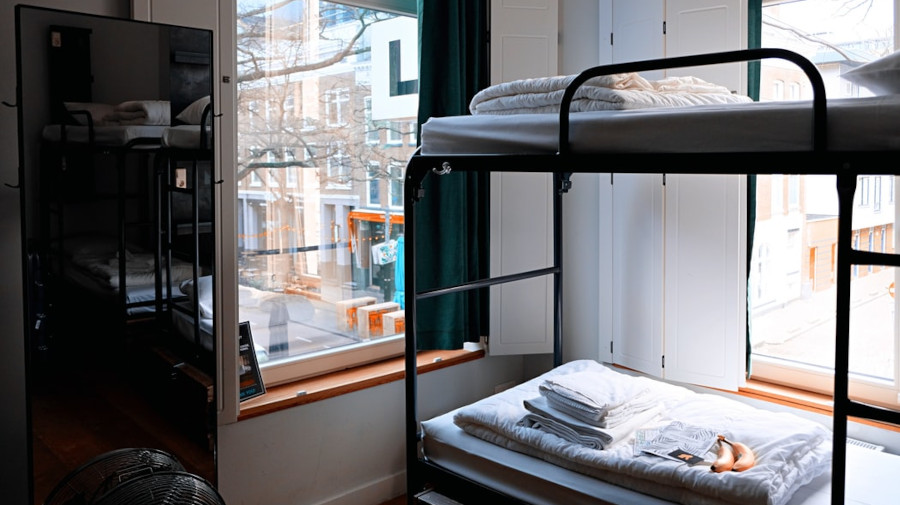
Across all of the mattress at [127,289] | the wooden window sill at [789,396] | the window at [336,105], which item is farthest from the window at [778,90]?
the mattress at [127,289]

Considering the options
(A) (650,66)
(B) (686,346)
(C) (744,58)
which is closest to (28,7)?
(A) (650,66)

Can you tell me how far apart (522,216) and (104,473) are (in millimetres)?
1980

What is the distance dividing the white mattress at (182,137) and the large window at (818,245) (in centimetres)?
203

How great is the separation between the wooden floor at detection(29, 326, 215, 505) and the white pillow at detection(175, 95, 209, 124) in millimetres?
716

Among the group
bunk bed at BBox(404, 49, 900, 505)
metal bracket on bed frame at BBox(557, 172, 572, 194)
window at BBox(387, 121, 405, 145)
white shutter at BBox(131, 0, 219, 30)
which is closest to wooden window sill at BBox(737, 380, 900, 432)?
bunk bed at BBox(404, 49, 900, 505)

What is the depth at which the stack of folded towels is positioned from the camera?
2186mm

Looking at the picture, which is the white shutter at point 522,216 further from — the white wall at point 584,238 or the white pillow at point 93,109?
the white pillow at point 93,109

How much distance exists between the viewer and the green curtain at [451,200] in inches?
121

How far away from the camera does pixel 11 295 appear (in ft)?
6.70

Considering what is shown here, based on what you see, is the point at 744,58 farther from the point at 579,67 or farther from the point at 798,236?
the point at 579,67

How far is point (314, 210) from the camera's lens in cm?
292

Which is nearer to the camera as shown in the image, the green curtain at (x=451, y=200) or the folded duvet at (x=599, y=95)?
the folded duvet at (x=599, y=95)

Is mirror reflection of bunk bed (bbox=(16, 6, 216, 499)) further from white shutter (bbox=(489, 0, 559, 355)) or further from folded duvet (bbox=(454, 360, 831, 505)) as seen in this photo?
white shutter (bbox=(489, 0, 559, 355))

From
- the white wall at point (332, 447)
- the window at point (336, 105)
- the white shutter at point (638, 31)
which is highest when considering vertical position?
the white shutter at point (638, 31)
